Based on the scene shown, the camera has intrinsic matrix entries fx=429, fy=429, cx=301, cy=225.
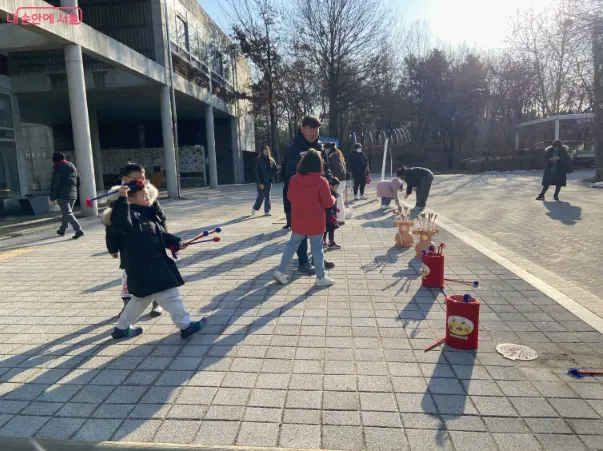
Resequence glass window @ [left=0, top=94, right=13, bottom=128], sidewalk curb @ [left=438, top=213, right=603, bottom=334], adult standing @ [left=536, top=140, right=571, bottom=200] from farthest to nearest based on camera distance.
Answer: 1. glass window @ [left=0, top=94, right=13, bottom=128]
2. adult standing @ [left=536, top=140, right=571, bottom=200]
3. sidewalk curb @ [left=438, top=213, right=603, bottom=334]

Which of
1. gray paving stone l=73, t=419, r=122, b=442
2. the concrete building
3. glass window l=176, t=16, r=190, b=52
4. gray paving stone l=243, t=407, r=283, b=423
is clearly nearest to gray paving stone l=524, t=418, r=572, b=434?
gray paving stone l=243, t=407, r=283, b=423

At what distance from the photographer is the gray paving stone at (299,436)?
2400mm

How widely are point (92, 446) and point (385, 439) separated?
1654 millimetres

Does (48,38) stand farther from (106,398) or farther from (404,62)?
(404,62)

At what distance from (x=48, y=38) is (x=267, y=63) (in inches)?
790

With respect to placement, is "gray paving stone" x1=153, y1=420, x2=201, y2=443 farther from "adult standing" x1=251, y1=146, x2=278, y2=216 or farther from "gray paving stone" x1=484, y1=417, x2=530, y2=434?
"adult standing" x1=251, y1=146, x2=278, y2=216

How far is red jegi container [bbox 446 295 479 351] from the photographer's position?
344cm

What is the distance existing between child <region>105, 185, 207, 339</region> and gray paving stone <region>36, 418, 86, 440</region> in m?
1.10

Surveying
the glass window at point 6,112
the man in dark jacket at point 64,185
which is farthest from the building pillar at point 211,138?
the man in dark jacket at point 64,185

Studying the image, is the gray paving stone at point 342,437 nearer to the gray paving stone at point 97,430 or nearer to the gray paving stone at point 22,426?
the gray paving stone at point 97,430

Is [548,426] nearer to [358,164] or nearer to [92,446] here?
[92,446]

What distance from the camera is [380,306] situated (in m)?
4.55

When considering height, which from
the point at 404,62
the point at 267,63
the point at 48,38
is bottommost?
the point at 48,38

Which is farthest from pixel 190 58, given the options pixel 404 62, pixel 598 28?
pixel 404 62
